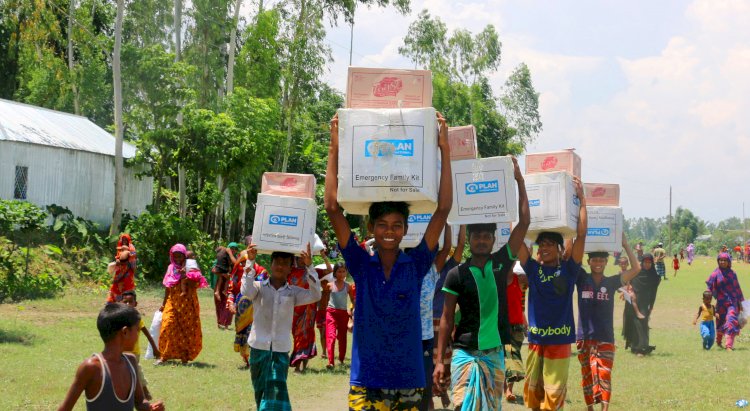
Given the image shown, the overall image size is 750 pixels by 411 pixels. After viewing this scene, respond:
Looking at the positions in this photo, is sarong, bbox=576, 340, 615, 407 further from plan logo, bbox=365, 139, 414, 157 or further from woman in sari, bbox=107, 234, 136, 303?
woman in sari, bbox=107, 234, 136, 303

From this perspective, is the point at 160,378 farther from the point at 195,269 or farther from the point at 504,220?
the point at 504,220

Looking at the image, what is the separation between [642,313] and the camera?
49.7 feet

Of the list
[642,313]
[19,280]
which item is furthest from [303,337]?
[19,280]

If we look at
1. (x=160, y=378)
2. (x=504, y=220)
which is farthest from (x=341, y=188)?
(x=160, y=378)

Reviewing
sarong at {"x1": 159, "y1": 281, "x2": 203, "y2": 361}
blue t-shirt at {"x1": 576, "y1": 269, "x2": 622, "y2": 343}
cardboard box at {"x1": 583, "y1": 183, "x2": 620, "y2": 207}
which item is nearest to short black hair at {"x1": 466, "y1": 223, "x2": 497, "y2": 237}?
cardboard box at {"x1": 583, "y1": 183, "x2": 620, "y2": 207}

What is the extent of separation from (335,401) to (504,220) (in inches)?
167

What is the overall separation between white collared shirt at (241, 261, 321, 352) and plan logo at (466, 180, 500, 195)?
1.58 metres

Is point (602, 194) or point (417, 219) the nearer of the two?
point (417, 219)

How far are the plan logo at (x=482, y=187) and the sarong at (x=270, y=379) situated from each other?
6.51ft

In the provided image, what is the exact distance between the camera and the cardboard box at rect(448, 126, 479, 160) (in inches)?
245

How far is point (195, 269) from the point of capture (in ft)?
38.5

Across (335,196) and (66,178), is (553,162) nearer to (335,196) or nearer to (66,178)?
(335,196)

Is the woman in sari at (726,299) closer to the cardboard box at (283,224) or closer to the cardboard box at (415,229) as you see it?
the cardboard box at (415,229)

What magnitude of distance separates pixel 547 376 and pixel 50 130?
22279 millimetres
